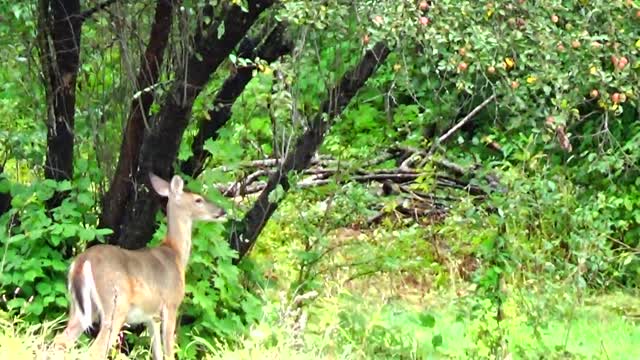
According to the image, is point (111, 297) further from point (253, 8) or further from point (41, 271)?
point (253, 8)

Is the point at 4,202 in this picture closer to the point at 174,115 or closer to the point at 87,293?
the point at 87,293

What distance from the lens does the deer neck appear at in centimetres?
842

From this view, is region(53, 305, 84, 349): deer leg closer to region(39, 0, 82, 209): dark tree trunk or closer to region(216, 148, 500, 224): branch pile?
region(39, 0, 82, 209): dark tree trunk

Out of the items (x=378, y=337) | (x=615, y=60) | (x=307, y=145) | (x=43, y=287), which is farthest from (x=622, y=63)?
(x=43, y=287)

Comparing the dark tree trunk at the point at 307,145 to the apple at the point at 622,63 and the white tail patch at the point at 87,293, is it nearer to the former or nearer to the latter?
the white tail patch at the point at 87,293

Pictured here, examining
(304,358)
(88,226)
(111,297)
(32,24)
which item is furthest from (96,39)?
(304,358)

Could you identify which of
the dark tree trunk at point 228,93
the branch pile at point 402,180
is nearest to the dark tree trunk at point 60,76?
the dark tree trunk at point 228,93

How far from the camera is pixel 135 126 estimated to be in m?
8.27

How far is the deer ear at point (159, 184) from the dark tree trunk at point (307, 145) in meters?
0.73

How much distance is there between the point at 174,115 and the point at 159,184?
0.50 metres

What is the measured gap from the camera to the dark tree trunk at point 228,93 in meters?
8.46

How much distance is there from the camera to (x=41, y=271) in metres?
7.98

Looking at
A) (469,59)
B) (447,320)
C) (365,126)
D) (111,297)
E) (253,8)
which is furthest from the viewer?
(365,126)

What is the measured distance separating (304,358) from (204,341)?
1377mm
